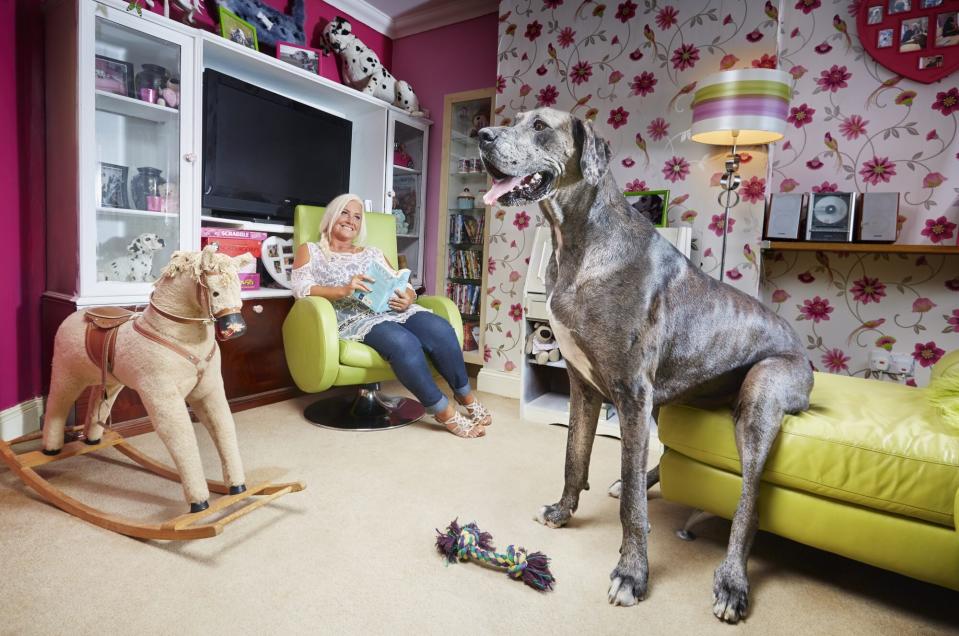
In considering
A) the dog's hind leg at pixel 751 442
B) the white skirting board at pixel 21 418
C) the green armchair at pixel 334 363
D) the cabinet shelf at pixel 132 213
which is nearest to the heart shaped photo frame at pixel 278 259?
the green armchair at pixel 334 363

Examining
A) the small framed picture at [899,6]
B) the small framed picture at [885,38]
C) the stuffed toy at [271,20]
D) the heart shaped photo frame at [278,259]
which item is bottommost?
the heart shaped photo frame at [278,259]

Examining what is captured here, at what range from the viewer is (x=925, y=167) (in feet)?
7.60

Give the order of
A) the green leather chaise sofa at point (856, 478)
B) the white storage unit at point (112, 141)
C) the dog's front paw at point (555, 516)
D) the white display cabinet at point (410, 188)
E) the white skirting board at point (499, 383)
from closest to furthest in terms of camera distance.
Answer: the green leather chaise sofa at point (856, 478), the dog's front paw at point (555, 516), the white storage unit at point (112, 141), the white skirting board at point (499, 383), the white display cabinet at point (410, 188)

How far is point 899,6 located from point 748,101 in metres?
0.98

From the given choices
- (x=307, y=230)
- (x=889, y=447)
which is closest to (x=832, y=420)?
(x=889, y=447)

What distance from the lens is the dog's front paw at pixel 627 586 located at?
1.23 m

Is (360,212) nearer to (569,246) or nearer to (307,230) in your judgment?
(307,230)

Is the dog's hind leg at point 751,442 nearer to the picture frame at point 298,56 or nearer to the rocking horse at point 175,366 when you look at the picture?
the rocking horse at point 175,366

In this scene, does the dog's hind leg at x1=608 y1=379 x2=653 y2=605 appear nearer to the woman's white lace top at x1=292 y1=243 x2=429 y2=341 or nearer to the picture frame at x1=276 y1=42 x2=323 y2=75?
the woman's white lace top at x1=292 y1=243 x2=429 y2=341

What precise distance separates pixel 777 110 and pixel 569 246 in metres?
1.40

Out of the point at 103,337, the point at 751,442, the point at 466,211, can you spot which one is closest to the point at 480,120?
the point at 466,211

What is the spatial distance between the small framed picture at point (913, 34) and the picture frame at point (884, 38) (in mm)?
35

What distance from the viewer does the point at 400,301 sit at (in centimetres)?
254

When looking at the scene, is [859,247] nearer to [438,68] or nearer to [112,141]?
[438,68]
